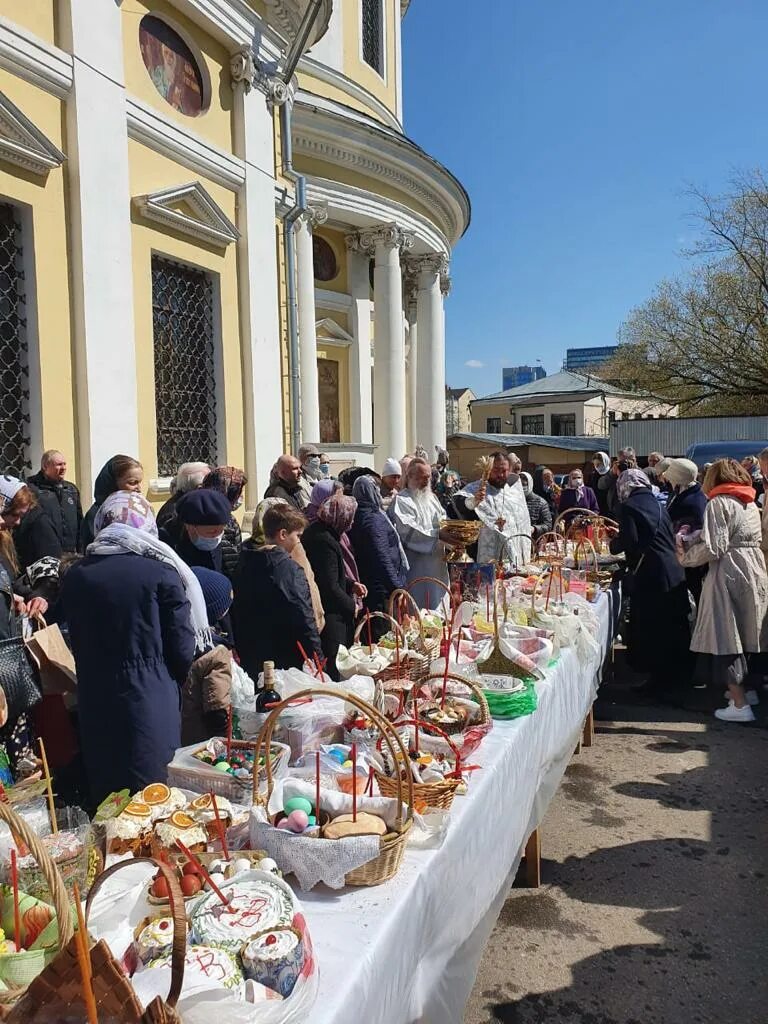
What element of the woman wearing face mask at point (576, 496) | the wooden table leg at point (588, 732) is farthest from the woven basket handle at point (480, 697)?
the woman wearing face mask at point (576, 496)

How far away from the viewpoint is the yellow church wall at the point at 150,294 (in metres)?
7.67

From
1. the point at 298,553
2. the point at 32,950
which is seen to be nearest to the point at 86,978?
the point at 32,950

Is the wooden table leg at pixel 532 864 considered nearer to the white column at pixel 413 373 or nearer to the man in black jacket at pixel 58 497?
the man in black jacket at pixel 58 497

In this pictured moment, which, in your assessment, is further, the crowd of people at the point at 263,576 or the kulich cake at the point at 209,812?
the crowd of people at the point at 263,576

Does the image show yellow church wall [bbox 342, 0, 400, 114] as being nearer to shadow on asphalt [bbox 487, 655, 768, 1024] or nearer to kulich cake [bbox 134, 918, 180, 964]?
shadow on asphalt [bbox 487, 655, 768, 1024]

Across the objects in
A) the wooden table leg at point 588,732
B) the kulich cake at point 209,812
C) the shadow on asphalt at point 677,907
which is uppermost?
the kulich cake at point 209,812

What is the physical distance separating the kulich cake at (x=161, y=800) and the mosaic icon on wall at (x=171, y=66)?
7982 millimetres

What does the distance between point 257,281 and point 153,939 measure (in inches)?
349

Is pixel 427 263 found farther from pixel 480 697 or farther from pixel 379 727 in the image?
pixel 379 727

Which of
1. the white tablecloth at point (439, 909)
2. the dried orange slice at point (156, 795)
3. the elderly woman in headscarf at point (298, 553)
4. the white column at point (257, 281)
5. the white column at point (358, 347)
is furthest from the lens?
the white column at point (358, 347)

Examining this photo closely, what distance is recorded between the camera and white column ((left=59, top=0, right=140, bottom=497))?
6.72 meters

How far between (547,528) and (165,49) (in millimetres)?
6880

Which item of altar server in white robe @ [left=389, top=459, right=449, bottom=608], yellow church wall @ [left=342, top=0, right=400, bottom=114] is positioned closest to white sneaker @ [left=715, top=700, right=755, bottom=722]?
altar server in white robe @ [left=389, top=459, right=449, bottom=608]

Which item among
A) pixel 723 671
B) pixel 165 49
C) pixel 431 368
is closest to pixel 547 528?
pixel 723 671
